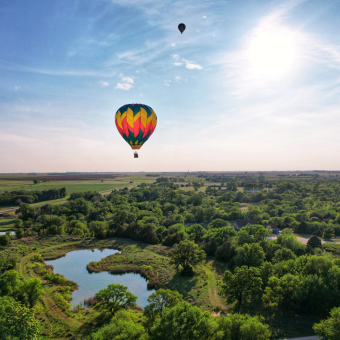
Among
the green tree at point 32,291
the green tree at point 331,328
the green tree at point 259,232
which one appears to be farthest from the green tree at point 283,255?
the green tree at point 32,291

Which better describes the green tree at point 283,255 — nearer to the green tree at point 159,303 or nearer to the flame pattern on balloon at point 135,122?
the green tree at point 159,303

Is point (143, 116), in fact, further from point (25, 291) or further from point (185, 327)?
point (25, 291)

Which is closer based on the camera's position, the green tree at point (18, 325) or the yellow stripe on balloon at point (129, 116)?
the green tree at point (18, 325)

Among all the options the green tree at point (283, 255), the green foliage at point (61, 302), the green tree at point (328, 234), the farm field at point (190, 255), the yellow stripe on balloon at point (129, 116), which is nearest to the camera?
the farm field at point (190, 255)

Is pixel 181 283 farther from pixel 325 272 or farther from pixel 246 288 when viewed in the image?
pixel 325 272

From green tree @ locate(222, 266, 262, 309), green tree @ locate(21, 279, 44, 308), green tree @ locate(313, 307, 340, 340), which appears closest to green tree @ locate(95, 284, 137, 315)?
green tree @ locate(21, 279, 44, 308)

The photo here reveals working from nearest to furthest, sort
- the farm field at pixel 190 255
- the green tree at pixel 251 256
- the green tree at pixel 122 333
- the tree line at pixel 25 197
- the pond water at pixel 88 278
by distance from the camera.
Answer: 1. the green tree at pixel 122 333
2. the farm field at pixel 190 255
3. the pond water at pixel 88 278
4. the green tree at pixel 251 256
5. the tree line at pixel 25 197

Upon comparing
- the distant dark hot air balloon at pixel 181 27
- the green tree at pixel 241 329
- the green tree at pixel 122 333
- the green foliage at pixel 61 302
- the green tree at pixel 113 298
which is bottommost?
the green foliage at pixel 61 302

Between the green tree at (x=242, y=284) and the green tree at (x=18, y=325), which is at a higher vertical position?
the green tree at (x=18, y=325)
